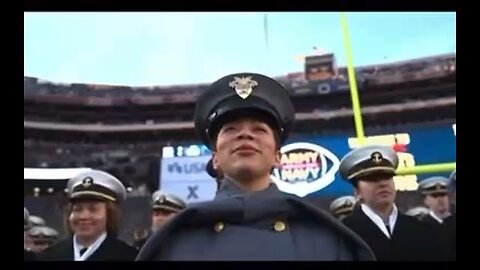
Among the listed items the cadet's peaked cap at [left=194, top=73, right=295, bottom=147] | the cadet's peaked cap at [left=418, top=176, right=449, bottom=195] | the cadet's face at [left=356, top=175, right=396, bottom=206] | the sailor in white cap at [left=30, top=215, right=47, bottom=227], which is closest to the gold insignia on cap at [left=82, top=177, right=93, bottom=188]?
the sailor in white cap at [left=30, top=215, right=47, bottom=227]

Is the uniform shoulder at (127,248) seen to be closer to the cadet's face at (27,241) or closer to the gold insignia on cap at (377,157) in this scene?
the cadet's face at (27,241)

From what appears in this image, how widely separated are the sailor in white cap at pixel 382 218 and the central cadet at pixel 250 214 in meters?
0.07

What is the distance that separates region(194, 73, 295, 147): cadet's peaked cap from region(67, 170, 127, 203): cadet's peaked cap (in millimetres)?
513

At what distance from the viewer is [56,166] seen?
17.8ft

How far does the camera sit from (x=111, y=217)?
17.7ft

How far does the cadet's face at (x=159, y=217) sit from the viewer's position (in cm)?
536

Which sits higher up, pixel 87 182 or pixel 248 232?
pixel 87 182

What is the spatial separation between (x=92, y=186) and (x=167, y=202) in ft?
1.27

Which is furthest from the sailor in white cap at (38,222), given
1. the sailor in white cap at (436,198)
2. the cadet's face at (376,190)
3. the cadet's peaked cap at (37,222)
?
the sailor in white cap at (436,198)

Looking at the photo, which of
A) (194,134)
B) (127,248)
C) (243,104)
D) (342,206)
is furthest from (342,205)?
(127,248)

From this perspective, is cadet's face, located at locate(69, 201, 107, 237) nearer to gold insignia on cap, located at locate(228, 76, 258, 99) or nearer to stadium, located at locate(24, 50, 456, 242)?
stadium, located at locate(24, 50, 456, 242)

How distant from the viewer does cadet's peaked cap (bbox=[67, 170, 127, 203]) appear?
213 inches

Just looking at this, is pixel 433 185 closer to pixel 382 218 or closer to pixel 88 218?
pixel 382 218
